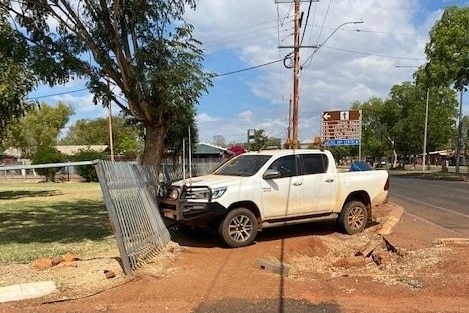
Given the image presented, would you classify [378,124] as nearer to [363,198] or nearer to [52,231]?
[363,198]

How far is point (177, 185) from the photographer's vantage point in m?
10.4

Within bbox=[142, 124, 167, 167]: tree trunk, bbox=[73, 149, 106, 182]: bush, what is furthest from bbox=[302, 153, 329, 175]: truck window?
bbox=[73, 149, 106, 182]: bush

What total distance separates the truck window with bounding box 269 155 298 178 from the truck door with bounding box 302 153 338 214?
0.82 feet

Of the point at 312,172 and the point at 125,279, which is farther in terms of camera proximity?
the point at 312,172

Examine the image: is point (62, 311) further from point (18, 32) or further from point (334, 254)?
point (18, 32)

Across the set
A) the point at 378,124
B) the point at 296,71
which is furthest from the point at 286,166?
the point at 378,124

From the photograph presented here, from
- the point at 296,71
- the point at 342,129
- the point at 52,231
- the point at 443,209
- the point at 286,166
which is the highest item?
the point at 296,71

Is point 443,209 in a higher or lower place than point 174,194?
lower

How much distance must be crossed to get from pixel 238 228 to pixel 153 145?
3376mm

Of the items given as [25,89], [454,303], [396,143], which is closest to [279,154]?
[454,303]

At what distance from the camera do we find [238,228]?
32.9 feet

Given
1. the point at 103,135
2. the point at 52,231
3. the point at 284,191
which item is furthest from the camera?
the point at 103,135

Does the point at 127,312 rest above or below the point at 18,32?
below

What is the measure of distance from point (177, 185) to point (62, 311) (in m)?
4.41
